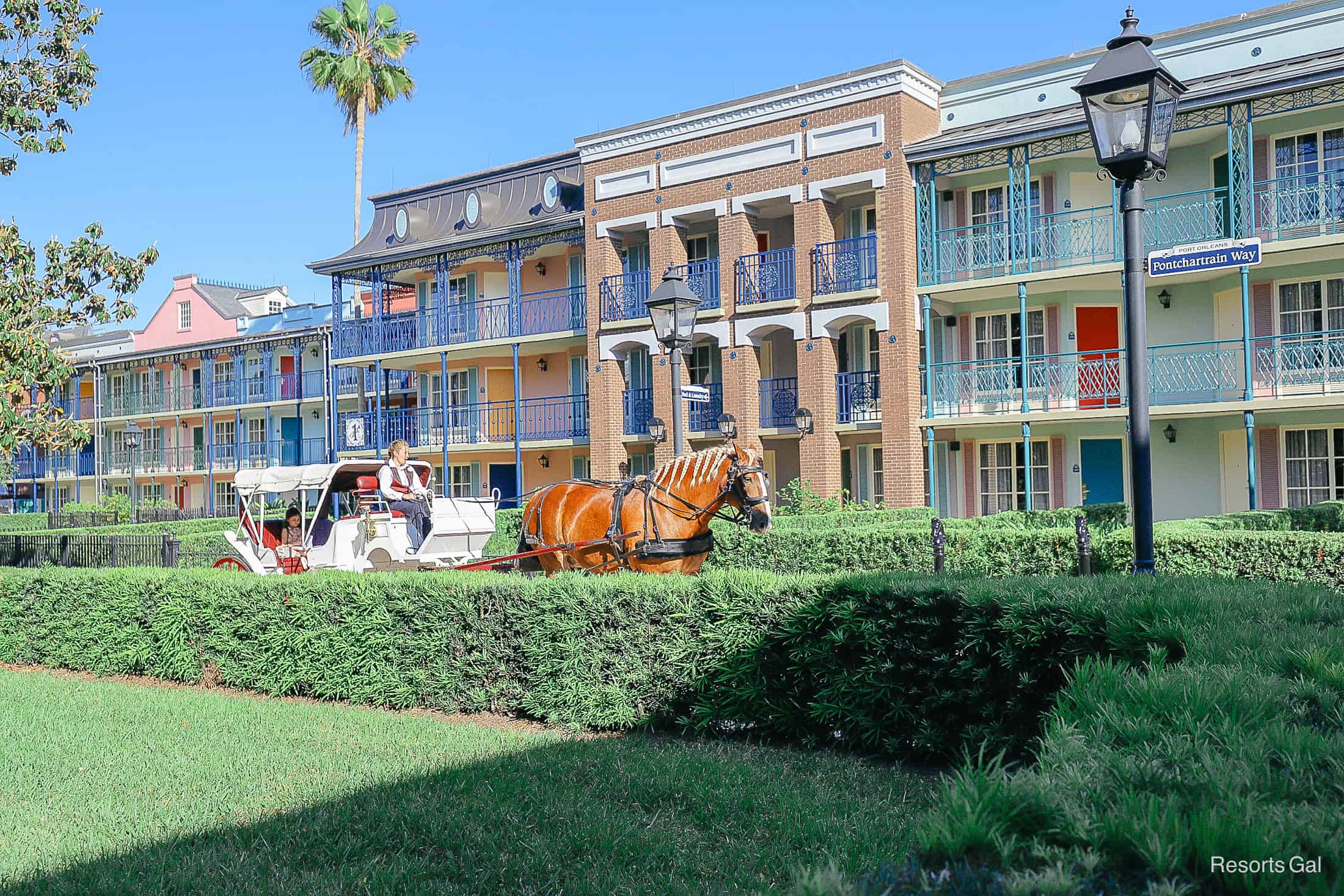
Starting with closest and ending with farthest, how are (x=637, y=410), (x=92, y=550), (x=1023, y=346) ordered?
1. (x=92, y=550)
2. (x=1023, y=346)
3. (x=637, y=410)

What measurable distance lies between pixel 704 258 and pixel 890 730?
22.1m

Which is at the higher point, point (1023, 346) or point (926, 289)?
point (926, 289)

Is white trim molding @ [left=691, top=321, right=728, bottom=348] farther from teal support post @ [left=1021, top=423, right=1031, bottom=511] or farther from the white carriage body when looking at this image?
the white carriage body

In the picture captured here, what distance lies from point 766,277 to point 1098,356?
7.83 metres

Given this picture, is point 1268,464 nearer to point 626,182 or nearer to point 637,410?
point 637,410

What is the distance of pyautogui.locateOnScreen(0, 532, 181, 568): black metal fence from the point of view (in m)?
18.8

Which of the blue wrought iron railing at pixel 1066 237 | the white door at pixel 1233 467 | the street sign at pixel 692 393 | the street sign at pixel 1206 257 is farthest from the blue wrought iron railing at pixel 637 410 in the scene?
the street sign at pixel 1206 257

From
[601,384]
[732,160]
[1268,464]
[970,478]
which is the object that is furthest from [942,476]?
[601,384]

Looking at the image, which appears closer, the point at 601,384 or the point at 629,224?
the point at 629,224

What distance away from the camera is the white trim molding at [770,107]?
24109 millimetres

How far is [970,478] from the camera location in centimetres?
2542

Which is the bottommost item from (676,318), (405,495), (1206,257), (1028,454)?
(405,495)

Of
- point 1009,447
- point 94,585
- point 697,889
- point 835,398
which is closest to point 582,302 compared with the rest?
point 835,398

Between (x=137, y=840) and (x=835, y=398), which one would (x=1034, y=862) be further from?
(x=835, y=398)
